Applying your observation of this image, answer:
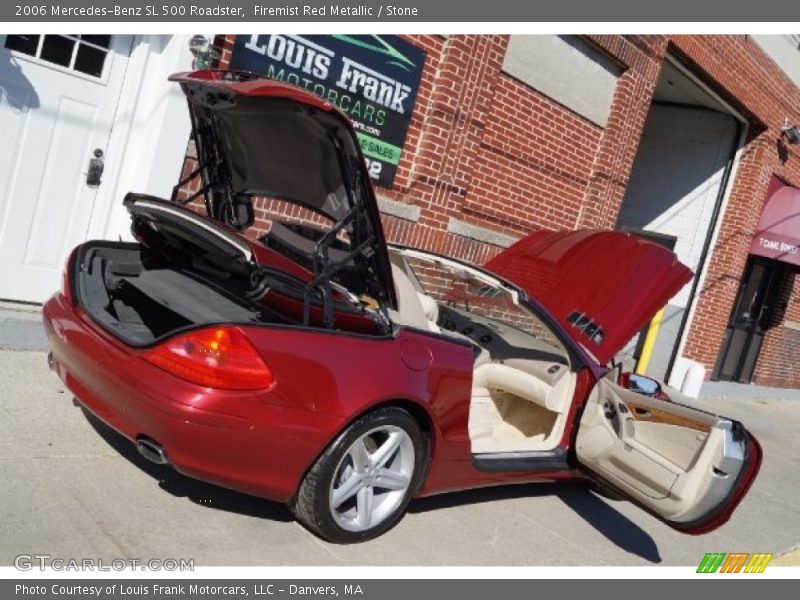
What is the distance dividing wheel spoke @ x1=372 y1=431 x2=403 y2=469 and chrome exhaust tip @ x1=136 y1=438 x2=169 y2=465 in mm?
931

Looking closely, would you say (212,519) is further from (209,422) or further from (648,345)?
(648,345)

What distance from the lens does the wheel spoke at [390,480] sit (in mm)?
3668

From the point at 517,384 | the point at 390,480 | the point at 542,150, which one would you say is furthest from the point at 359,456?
the point at 542,150

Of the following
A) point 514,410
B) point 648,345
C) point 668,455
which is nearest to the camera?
point 668,455

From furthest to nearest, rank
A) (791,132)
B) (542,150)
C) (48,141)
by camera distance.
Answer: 1. (791,132)
2. (542,150)
3. (48,141)

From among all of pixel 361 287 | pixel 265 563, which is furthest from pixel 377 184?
pixel 265 563

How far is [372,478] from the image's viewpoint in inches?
143

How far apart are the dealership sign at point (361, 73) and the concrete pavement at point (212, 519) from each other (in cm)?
281

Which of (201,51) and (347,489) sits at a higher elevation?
(201,51)

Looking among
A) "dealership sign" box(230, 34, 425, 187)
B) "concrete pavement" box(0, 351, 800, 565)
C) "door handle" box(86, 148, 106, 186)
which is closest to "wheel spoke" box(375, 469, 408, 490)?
"concrete pavement" box(0, 351, 800, 565)

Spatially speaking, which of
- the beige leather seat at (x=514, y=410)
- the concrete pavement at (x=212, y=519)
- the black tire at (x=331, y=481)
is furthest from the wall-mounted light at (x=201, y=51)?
the black tire at (x=331, y=481)

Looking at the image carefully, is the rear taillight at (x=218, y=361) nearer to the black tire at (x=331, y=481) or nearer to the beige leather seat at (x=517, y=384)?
the black tire at (x=331, y=481)
